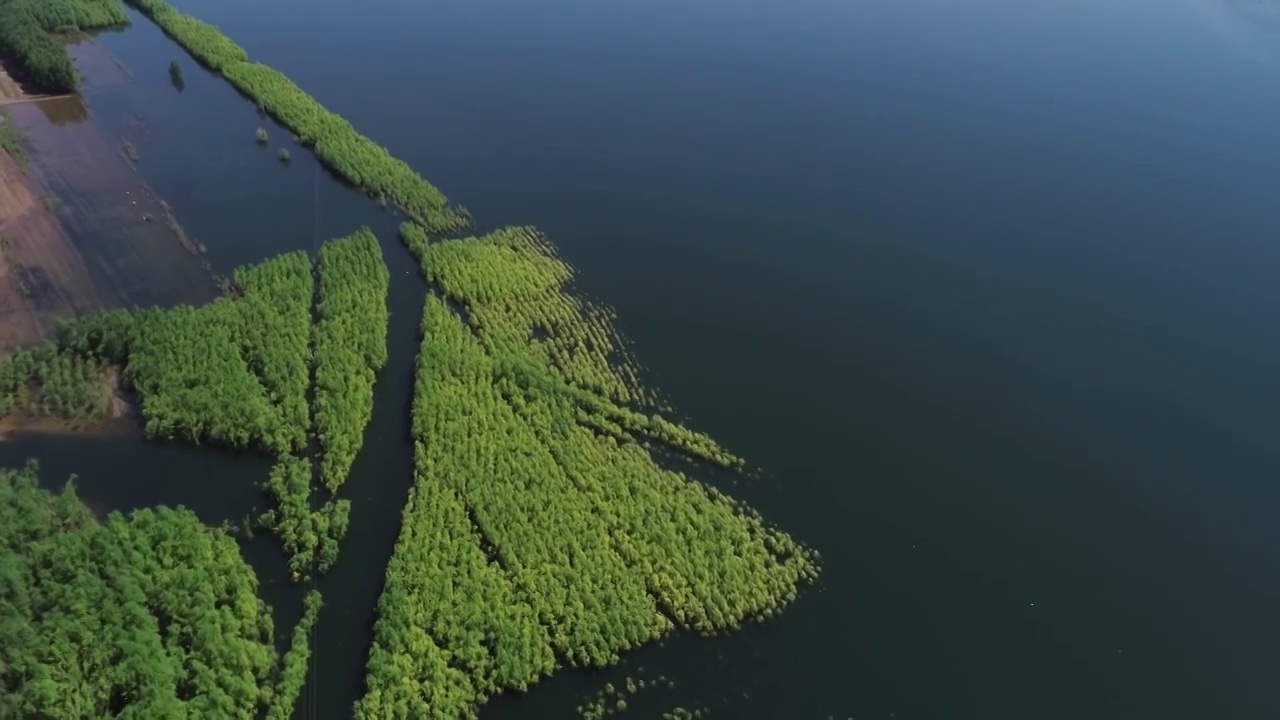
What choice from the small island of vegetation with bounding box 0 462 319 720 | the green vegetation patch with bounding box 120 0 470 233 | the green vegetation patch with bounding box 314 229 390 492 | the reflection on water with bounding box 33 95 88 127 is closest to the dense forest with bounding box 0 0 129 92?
the reflection on water with bounding box 33 95 88 127

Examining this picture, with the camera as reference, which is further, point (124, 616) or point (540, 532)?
point (540, 532)

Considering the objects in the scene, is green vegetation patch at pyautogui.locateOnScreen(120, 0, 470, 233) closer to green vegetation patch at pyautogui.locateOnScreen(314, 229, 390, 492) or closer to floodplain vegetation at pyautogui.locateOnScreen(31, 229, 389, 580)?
green vegetation patch at pyautogui.locateOnScreen(314, 229, 390, 492)

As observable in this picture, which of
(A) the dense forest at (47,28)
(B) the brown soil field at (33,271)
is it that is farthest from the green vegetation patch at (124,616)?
(A) the dense forest at (47,28)

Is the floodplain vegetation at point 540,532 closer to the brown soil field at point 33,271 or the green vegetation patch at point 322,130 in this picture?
the green vegetation patch at point 322,130

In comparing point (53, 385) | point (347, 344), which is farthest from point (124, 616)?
point (347, 344)

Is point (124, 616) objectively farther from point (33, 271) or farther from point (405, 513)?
point (33, 271)

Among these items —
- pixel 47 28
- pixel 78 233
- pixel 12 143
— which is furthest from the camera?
pixel 47 28

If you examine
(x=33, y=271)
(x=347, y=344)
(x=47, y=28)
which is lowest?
(x=33, y=271)
